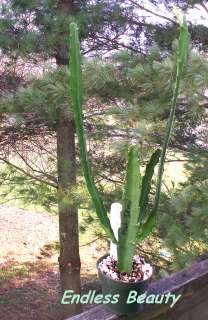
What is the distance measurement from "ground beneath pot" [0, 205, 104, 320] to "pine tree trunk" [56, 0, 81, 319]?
1.68 ft

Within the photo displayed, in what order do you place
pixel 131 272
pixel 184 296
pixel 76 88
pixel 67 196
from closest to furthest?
pixel 76 88 → pixel 131 272 → pixel 184 296 → pixel 67 196

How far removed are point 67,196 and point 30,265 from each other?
2.60 m

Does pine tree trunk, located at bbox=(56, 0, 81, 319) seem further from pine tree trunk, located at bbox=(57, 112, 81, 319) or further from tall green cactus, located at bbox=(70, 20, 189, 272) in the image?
tall green cactus, located at bbox=(70, 20, 189, 272)

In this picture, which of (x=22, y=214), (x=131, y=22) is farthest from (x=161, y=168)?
(x=22, y=214)

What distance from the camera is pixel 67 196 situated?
292 cm

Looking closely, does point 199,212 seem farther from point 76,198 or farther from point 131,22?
point 131,22

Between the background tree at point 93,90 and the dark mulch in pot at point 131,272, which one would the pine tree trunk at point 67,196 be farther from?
the dark mulch in pot at point 131,272

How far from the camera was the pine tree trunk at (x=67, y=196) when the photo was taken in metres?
3.06

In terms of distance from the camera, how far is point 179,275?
123 cm

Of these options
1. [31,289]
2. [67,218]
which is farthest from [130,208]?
[31,289]

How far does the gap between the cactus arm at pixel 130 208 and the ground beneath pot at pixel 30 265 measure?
3.18 metres

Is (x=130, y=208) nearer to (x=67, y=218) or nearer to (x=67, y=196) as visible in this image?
(x=67, y=196)

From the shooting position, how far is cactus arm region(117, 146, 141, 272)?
0.96 m

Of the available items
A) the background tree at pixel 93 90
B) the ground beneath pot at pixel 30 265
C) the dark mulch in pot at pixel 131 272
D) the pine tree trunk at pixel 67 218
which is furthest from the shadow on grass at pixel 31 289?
the dark mulch in pot at pixel 131 272
